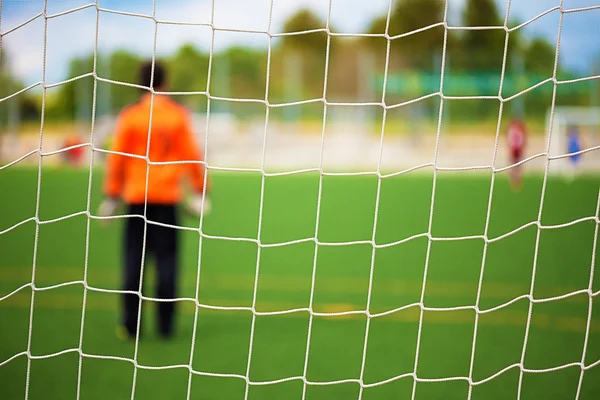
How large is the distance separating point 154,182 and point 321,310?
1.48 metres

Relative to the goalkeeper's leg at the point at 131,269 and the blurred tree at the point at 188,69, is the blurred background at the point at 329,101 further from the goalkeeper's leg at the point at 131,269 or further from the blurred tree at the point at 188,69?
the goalkeeper's leg at the point at 131,269

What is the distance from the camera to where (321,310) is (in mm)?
4555

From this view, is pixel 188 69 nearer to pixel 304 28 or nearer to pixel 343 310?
pixel 304 28

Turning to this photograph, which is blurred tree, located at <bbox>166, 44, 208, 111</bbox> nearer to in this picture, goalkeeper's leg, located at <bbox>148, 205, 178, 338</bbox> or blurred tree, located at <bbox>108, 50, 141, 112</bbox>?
blurred tree, located at <bbox>108, 50, 141, 112</bbox>

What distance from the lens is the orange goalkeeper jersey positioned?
3.72 metres

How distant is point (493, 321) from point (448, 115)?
15192 mm

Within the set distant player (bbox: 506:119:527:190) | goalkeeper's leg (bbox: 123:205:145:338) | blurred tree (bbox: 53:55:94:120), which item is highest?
goalkeeper's leg (bbox: 123:205:145:338)

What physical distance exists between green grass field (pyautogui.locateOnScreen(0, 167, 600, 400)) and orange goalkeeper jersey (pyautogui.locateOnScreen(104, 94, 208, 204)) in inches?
32.8

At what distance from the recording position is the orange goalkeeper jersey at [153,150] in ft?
12.2

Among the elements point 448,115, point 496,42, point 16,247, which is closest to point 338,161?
point 448,115

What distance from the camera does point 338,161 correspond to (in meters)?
18.5

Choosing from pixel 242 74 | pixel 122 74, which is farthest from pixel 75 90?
pixel 242 74

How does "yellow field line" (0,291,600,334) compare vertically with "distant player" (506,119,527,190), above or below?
above

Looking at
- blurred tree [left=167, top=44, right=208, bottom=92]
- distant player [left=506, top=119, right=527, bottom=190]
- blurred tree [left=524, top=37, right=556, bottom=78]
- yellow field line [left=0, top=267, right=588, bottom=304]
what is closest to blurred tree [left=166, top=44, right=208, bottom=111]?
blurred tree [left=167, top=44, right=208, bottom=92]
